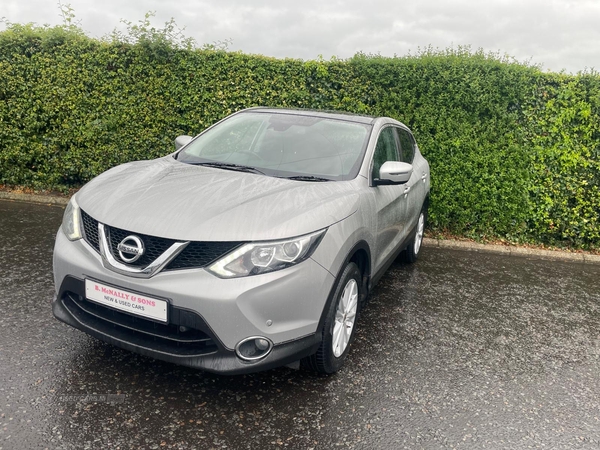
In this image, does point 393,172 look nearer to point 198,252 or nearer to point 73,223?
point 198,252

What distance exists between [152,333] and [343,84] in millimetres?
5620

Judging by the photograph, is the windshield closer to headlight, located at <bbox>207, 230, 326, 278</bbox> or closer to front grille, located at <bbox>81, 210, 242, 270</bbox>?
headlight, located at <bbox>207, 230, 326, 278</bbox>

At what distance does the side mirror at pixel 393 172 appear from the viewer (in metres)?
3.63

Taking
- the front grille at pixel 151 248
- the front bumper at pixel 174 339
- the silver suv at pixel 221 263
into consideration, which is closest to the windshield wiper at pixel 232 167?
the silver suv at pixel 221 263

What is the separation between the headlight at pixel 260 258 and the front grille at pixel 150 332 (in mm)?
288

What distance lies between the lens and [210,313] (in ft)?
8.22

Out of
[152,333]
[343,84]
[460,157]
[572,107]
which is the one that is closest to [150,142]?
[343,84]

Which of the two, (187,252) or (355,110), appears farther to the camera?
(355,110)

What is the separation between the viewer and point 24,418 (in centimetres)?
260

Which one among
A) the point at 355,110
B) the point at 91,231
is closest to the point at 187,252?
the point at 91,231

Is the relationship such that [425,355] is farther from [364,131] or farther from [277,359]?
[364,131]

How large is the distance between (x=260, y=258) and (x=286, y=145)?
5.04 feet

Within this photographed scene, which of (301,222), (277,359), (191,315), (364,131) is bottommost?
(277,359)

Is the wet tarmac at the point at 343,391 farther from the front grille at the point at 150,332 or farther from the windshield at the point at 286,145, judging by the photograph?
the windshield at the point at 286,145
